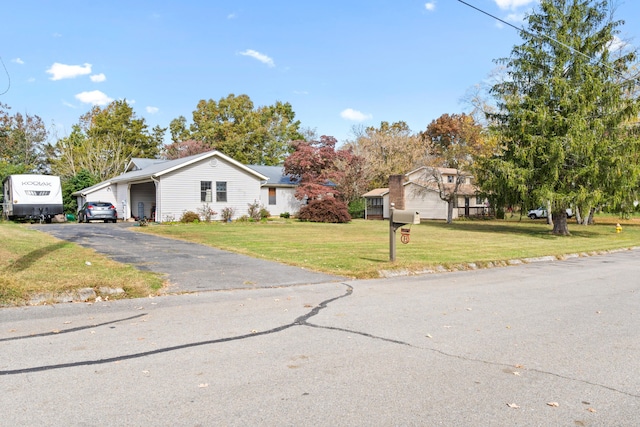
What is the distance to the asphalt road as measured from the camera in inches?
143

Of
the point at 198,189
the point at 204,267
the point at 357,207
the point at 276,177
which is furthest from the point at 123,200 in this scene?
the point at 204,267

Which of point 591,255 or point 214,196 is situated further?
point 214,196

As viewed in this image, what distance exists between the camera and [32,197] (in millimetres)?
29562

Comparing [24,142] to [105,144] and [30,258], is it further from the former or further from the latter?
[30,258]

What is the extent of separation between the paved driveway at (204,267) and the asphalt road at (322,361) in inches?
39.0

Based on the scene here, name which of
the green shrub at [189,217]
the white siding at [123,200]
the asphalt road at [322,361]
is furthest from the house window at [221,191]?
the asphalt road at [322,361]

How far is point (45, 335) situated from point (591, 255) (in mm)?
17437

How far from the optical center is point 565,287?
9.70m

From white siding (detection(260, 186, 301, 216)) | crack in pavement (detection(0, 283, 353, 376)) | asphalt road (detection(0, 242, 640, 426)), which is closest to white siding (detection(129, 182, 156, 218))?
white siding (detection(260, 186, 301, 216))

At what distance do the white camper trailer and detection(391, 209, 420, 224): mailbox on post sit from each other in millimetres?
26495

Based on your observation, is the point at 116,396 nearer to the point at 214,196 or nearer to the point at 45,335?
the point at 45,335

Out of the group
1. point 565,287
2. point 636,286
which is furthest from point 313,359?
point 636,286

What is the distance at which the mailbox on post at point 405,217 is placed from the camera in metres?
11.0

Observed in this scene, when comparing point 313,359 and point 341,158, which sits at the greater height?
point 341,158
